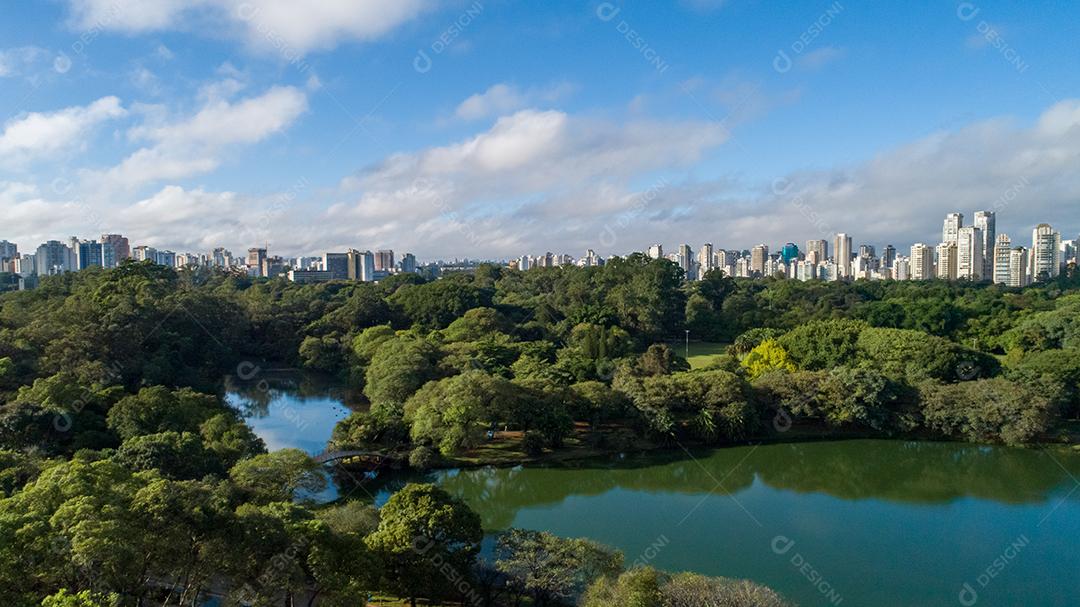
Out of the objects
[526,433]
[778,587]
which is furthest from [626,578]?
[526,433]

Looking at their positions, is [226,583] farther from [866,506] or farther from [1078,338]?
[1078,338]

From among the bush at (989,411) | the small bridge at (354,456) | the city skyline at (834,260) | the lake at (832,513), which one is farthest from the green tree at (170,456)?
the city skyline at (834,260)

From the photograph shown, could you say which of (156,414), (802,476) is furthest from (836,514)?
(156,414)

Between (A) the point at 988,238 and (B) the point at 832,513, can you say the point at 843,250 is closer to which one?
(A) the point at 988,238

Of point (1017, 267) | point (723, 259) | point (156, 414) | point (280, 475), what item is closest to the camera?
point (280, 475)

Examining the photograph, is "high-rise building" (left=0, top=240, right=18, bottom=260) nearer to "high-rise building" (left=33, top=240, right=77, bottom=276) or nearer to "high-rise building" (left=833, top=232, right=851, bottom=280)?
"high-rise building" (left=33, top=240, right=77, bottom=276)

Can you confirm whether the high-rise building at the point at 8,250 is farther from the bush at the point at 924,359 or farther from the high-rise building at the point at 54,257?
the bush at the point at 924,359
